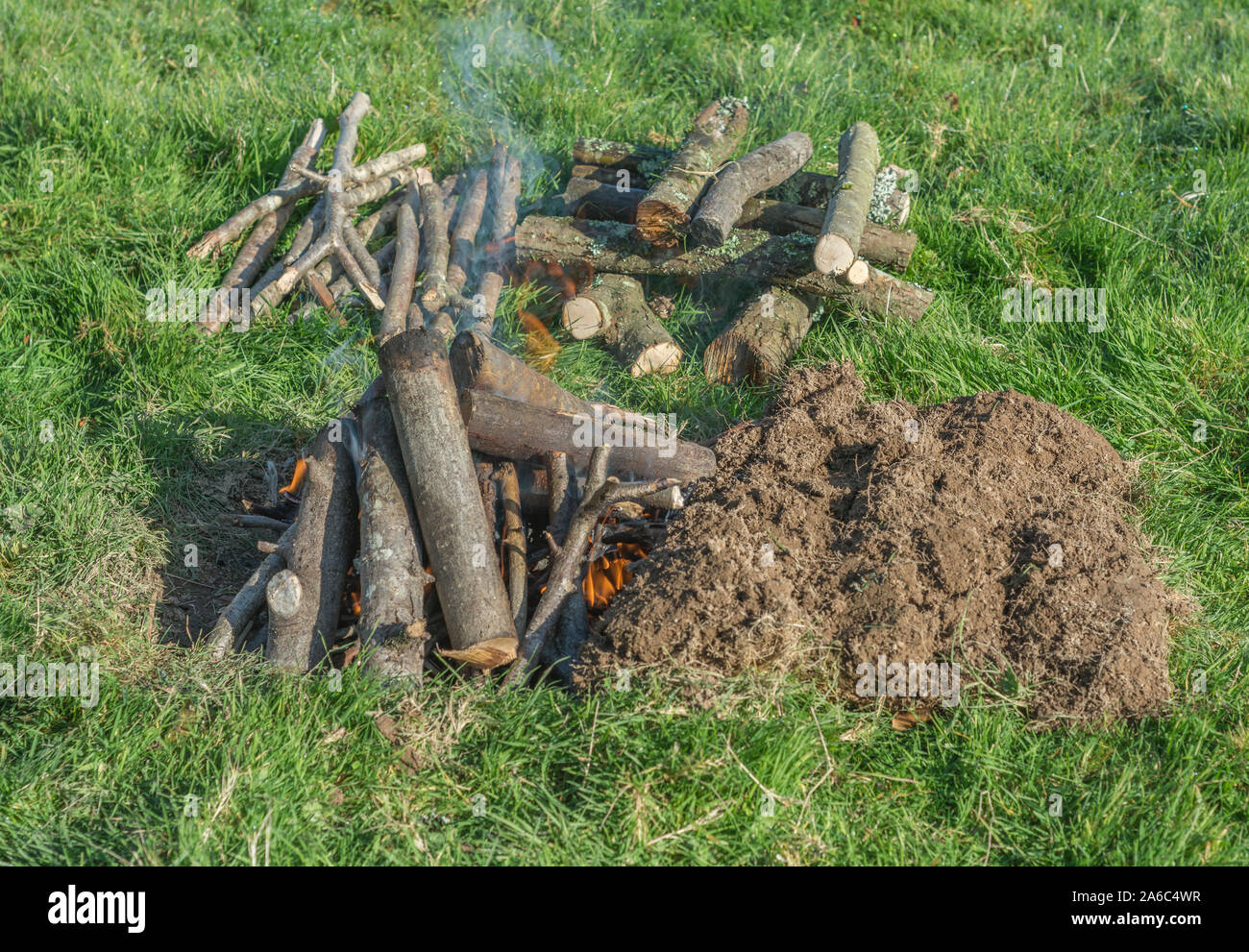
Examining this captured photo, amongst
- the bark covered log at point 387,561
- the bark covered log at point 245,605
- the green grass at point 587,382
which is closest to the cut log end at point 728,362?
the green grass at point 587,382

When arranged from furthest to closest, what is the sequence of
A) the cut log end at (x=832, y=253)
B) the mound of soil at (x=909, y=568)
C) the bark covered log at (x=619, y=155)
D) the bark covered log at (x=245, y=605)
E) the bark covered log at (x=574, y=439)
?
the bark covered log at (x=619, y=155) → the cut log end at (x=832, y=253) → the bark covered log at (x=574, y=439) → the bark covered log at (x=245, y=605) → the mound of soil at (x=909, y=568)

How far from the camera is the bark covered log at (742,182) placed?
18.6ft

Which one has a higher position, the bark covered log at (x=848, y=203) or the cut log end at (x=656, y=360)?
the bark covered log at (x=848, y=203)

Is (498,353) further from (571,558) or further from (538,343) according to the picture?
(538,343)

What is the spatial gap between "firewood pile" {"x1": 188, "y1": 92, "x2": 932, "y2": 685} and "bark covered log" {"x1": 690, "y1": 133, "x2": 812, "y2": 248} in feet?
0.05

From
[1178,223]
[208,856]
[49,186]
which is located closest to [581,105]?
[49,186]

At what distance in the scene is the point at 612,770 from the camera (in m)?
3.54

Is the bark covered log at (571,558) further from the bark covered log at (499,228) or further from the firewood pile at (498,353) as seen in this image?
the bark covered log at (499,228)

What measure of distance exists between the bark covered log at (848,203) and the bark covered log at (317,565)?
2686 millimetres

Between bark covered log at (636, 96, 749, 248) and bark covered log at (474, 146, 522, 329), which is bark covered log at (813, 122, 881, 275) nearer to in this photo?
bark covered log at (636, 96, 749, 248)

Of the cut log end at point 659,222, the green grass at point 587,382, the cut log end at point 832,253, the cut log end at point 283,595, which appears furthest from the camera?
the cut log end at point 659,222

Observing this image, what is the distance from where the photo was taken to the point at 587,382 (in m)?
5.74

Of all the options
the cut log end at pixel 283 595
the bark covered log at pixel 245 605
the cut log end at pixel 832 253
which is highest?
the cut log end at pixel 832 253

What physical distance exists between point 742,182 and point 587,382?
1455mm
